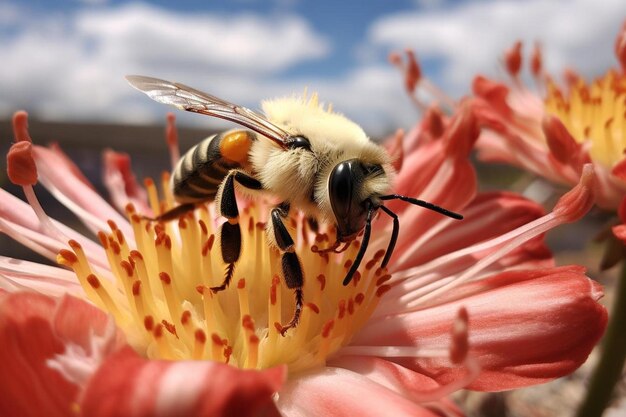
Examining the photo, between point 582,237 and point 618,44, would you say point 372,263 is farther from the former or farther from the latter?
point 582,237

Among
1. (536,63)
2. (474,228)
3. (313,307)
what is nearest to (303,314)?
(313,307)

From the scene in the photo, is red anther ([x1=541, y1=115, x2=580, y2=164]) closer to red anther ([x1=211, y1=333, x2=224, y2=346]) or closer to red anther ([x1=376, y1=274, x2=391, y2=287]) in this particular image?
red anther ([x1=376, y1=274, x2=391, y2=287])

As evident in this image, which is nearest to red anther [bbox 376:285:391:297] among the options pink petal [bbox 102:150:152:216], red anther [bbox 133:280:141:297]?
red anther [bbox 133:280:141:297]

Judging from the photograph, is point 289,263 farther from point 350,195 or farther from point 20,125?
point 20,125

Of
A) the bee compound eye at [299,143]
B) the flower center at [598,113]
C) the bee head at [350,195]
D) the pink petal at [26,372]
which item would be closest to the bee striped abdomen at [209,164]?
the bee compound eye at [299,143]

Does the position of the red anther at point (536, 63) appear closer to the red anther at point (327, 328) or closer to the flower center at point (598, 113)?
the flower center at point (598, 113)
